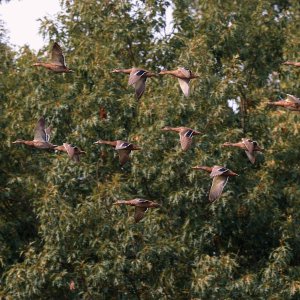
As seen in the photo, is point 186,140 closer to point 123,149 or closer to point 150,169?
point 123,149

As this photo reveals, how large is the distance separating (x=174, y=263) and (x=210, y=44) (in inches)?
152

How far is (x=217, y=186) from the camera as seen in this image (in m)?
18.0

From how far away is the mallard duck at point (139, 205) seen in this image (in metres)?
18.6

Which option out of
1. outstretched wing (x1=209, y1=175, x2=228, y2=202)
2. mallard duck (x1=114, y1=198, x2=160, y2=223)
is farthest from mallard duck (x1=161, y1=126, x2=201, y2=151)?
mallard duck (x1=114, y1=198, x2=160, y2=223)

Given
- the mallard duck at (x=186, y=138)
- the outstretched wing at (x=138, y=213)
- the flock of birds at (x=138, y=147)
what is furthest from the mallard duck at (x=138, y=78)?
the outstretched wing at (x=138, y=213)

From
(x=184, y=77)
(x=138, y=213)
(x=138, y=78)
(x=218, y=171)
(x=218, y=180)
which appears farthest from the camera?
(x=138, y=213)

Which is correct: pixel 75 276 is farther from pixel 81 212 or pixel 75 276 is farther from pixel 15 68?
pixel 15 68

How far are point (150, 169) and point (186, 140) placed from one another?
8.63 feet

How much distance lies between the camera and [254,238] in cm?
2145

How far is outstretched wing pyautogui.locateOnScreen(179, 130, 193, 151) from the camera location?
17.6 metres

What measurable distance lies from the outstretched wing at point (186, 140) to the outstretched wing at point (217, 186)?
599 mm

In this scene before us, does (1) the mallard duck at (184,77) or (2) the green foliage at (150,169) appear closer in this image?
(1) the mallard duck at (184,77)

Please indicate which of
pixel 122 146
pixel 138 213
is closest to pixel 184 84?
pixel 122 146

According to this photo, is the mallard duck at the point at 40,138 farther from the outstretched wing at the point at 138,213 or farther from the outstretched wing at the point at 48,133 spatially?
the outstretched wing at the point at 138,213
